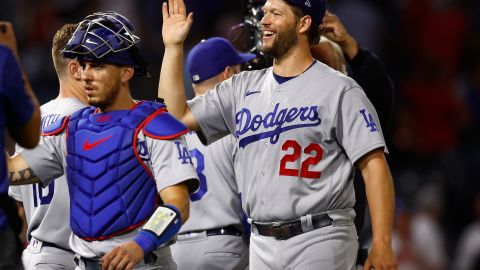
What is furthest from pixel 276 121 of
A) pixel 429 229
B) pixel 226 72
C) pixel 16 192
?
pixel 429 229

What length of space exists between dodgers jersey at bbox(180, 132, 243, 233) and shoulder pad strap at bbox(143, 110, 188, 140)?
1.36m

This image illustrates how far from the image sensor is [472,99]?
1122 cm

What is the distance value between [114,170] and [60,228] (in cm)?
100

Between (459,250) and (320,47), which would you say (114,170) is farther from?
(459,250)

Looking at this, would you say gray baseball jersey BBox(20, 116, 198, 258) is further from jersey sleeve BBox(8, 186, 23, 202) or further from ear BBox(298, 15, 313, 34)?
jersey sleeve BBox(8, 186, 23, 202)

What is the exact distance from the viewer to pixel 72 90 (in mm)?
5750

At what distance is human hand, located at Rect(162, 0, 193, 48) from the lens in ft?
17.4

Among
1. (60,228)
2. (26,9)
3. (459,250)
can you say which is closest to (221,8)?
(26,9)

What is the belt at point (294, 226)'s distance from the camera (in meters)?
4.97

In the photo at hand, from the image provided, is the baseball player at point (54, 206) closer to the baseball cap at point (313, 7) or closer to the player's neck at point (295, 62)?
the player's neck at point (295, 62)

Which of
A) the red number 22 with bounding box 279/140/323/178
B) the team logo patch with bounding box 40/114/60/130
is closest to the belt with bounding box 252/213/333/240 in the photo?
the red number 22 with bounding box 279/140/323/178

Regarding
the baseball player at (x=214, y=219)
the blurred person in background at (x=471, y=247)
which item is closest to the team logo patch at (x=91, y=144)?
the baseball player at (x=214, y=219)

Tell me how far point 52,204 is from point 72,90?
0.65 metres

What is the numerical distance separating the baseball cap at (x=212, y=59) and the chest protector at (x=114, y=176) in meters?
1.63
